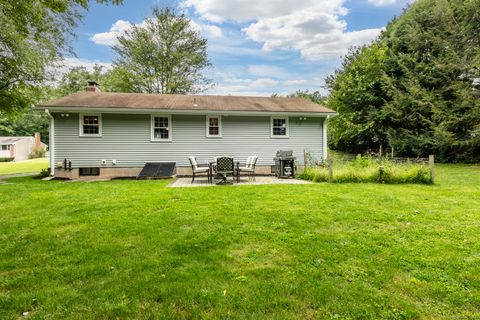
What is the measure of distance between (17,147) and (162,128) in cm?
4086

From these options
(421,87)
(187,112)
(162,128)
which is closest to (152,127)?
(162,128)

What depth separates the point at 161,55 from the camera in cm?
2472

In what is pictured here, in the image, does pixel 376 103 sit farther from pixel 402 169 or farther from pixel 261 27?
pixel 402 169

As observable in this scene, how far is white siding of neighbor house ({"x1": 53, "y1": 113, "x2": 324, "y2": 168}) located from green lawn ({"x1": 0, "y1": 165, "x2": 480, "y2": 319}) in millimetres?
5664

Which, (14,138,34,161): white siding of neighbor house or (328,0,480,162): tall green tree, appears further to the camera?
(14,138,34,161): white siding of neighbor house

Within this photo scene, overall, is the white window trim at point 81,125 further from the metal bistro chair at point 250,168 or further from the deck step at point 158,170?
the metal bistro chair at point 250,168

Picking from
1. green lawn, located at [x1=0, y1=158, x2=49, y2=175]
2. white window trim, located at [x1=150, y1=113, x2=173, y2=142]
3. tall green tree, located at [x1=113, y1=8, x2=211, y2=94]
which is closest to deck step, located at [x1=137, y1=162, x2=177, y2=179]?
white window trim, located at [x1=150, y1=113, x2=173, y2=142]

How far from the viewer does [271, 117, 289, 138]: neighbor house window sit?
12.9 m

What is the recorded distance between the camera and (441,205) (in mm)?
5891

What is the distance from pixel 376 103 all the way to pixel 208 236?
68.5 ft

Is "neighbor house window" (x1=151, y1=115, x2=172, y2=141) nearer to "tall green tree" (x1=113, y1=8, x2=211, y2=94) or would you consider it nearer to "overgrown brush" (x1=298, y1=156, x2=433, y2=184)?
"overgrown brush" (x1=298, y1=156, x2=433, y2=184)

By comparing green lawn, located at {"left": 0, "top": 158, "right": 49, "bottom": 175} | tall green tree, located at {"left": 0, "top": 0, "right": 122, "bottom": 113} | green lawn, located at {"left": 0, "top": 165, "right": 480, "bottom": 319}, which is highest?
tall green tree, located at {"left": 0, "top": 0, "right": 122, "bottom": 113}

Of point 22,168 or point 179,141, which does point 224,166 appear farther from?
point 22,168

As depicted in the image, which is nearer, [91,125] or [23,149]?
[91,125]
